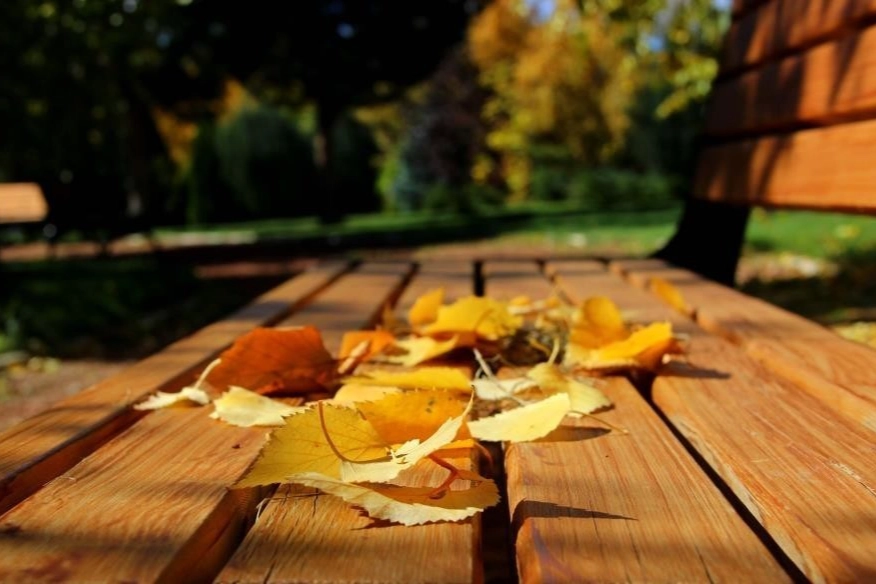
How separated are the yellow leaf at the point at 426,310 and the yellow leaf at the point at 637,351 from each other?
42 centimetres

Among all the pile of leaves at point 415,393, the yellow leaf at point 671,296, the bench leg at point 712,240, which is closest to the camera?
the pile of leaves at point 415,393

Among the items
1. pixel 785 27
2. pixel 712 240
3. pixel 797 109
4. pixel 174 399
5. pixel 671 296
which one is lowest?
pixel 712 240

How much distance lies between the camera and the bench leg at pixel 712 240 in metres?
3.31

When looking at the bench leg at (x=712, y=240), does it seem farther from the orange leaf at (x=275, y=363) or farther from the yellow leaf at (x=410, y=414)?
the yellow leaf at (x=410, y=414)

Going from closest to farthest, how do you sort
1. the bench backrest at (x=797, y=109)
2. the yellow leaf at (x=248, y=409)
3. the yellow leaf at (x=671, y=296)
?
1. the yellow leaf at (x=248, y=409)
2. the bench backrest at (x=797, y=109)
3. the yellow leaf at (x=671, y=296)

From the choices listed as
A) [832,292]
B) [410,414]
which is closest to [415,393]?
[410,414]

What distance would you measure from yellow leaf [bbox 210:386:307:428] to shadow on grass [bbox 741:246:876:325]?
3.24 meters

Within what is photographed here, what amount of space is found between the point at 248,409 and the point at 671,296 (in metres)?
1.19

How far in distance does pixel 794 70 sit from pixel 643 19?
133 inches

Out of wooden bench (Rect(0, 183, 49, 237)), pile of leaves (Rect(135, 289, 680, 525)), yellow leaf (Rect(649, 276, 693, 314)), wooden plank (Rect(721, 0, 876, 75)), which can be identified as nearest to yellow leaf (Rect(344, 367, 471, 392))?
pile of leaves (Rect(135, 289, 680, 525))

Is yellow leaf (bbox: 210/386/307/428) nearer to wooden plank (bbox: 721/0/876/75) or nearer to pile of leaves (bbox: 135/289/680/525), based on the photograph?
pile of leaves (bbox: 135/289/680/525)

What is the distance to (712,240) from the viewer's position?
334 centimetres

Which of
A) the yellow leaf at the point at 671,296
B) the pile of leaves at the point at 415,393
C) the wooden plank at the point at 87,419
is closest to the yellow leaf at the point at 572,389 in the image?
the pile of leaves at the point at 415,393

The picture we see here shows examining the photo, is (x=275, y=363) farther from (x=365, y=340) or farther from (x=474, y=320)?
(x=474, y=320)
